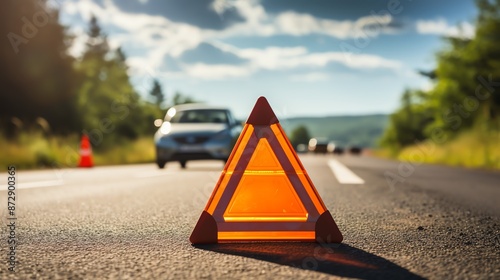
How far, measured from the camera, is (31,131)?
20.4 m

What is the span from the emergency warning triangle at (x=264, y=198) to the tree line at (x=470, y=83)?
934 inches

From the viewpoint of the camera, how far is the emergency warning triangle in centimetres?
404

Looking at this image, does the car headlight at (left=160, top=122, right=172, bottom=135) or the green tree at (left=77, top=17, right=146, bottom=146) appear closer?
the car headlight at (left=160, top=122, right=172, bottom=135)

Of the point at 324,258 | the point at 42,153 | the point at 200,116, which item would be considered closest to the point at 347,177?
the point at 200,116

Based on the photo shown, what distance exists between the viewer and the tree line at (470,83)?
37500 millimetres

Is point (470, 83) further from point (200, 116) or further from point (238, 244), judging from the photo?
point (238, 244)

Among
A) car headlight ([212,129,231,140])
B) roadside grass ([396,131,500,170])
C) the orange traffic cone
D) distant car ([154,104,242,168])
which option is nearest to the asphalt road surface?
distant car ([154,104,242,168])

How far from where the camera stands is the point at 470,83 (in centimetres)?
4366

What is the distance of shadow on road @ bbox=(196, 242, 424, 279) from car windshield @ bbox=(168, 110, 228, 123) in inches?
445

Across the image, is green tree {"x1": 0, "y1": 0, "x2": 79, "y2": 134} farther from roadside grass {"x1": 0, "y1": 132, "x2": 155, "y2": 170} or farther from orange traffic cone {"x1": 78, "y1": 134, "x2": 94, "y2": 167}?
orange traffic cone {"x1": 78, "y1": 134, "x2": 94, "y2": 167}

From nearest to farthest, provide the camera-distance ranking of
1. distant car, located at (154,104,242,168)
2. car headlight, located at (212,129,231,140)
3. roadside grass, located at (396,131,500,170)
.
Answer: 1. distant car, located at (154,104,242,168)
2. car headlight, located at (212,129,231,140)
3. roadside grass, located at (396,131,500,170)

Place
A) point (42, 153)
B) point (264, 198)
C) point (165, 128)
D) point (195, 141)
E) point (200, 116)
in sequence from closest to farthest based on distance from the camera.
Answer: point (264, 198)
point (195, 141)
point (165, 128)
point (200, 116)
point (42, 153)

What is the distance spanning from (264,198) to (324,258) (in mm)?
795

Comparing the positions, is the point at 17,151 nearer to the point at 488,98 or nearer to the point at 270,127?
the point at 270,127
